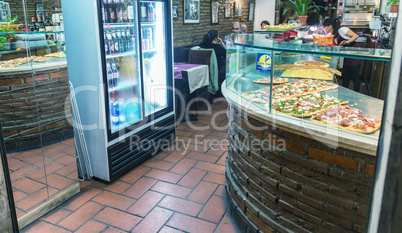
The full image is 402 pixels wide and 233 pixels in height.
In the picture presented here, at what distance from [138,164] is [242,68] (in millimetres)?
2015

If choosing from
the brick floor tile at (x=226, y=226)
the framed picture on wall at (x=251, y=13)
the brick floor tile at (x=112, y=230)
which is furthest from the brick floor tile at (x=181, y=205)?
the framed picture on wall at (x=251, y=13)

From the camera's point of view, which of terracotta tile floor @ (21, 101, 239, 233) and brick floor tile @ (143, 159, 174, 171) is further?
brick floor tile @ (143, 159, 174, 171)

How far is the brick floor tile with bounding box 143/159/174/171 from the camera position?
4.19 m

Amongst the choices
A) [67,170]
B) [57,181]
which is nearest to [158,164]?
[67,170]

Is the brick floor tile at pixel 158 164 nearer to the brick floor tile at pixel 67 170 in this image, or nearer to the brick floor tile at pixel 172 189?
the brick floor tile at pixel 172 189

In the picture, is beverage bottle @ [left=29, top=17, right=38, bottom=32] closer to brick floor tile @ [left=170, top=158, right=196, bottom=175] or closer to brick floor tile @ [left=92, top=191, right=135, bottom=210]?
brick floor tile @ [left=92, top=191, right=135, bottom=210]

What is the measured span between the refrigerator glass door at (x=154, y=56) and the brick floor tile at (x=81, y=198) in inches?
51.1

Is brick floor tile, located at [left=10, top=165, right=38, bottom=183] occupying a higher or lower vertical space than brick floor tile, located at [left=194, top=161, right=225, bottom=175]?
higher

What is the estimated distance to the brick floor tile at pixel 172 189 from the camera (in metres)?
3.54

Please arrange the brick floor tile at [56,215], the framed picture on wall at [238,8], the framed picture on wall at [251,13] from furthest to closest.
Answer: the framed picture on wall at [251,13]
the framed picture on wall at [238,8]
the brick floor tile at [56,215]

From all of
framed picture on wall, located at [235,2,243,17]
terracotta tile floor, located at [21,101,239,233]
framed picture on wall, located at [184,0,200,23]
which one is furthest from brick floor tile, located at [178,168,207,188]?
framed picture on wall, located at [235,2,243,17]

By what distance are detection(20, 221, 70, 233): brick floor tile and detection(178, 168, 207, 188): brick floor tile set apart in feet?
Result: 4.65

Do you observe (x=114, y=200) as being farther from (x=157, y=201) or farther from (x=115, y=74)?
(x=115, y=74)

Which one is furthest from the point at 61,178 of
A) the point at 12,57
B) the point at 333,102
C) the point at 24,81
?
the point at 333,102
